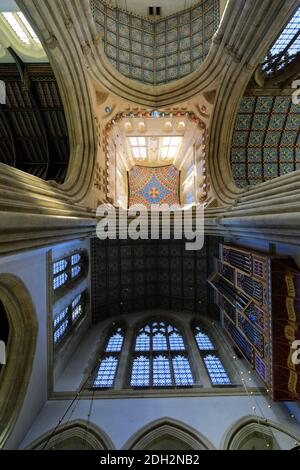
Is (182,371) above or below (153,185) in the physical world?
below

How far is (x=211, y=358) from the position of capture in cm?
873

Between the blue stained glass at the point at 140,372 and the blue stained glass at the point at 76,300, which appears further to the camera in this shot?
the blue stained glass at the point at 76,300

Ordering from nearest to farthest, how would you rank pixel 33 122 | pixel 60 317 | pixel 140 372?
pixel 60 317
pixel 140 372
pixel 33 122

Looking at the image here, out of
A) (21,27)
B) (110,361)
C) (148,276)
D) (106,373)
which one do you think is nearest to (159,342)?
(110,361)

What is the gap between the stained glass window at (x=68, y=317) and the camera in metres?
7.76

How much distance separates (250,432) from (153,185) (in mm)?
12049

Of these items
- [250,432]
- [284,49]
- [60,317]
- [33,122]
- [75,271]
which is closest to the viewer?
[250,432]

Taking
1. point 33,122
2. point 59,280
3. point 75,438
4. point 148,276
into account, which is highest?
point 33,122

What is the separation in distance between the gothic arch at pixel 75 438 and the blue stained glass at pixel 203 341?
4607mm

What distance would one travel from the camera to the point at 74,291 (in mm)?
8742

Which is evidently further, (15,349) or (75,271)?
(75,271)

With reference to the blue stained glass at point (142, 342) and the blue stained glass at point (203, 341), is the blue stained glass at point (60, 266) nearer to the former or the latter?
the blue stained glass at point (142, 342)

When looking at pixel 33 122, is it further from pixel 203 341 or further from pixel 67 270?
pixel 203 341

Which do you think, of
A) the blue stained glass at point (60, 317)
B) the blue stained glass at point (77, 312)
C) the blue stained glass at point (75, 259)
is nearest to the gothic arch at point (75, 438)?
the blue stained glass at point (60, 317)
